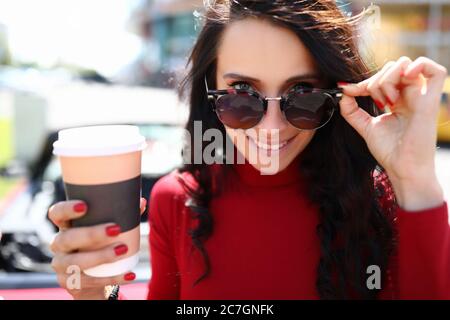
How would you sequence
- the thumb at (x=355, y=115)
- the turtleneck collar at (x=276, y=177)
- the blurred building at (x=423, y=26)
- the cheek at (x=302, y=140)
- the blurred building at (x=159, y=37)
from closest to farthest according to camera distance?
the thumb at (x=355, y=115), the cheek at (x=302, y=140), the turtleneck collar at (x=276, y=177), the blurred building at (x=423, y=26), the blurred building at (x=159, y=37)

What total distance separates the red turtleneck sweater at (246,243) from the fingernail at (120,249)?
1.90ft

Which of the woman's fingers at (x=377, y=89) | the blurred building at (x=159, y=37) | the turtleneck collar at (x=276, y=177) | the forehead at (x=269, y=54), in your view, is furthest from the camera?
the blurred building at (x=159, y=37)

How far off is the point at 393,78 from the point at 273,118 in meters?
0.42

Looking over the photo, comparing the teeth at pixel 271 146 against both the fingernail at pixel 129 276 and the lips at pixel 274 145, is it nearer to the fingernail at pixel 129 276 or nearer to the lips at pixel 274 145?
the lips at pixel 274 145

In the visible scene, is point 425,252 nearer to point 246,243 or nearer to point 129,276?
point 246,243

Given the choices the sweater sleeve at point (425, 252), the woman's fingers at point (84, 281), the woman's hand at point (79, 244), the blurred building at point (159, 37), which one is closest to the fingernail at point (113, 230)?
the woman's hand at point (79, 244)

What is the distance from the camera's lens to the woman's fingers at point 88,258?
3.42 ft

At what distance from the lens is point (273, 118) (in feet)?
4.92

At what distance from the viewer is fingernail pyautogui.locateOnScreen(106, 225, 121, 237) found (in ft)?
3.45

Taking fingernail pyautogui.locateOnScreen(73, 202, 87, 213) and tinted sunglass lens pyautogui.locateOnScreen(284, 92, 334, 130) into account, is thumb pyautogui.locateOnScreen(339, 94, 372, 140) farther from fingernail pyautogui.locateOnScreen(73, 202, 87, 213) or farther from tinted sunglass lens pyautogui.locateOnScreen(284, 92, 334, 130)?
fingernail pyautogui.locateOnScreen(73, 202, 87, 213)

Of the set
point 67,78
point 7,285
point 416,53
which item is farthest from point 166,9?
point 7,285

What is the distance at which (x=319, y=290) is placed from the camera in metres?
1.55

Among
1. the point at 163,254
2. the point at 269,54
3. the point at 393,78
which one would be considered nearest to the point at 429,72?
the point at 393,78

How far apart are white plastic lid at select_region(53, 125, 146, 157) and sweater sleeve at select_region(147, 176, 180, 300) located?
2.29 ft
